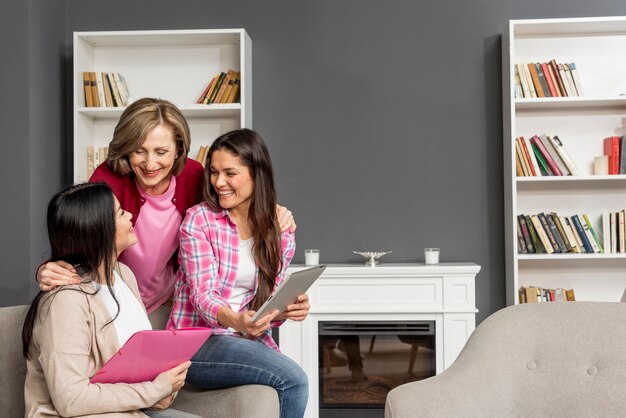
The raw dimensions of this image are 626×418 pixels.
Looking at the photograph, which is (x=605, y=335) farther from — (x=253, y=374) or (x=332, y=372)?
(x=332, y=372)

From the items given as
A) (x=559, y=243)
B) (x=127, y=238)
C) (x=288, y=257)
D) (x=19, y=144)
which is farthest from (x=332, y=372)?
(x=127, y=238)

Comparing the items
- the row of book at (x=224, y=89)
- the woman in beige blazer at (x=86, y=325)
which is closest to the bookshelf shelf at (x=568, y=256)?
the row of book at (x=224, y=89)

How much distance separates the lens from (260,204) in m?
2.43

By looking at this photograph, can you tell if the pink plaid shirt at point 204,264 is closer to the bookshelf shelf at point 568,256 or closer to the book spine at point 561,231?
the bookshelf shelf at point 568,256

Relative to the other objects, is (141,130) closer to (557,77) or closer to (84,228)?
(84,228)

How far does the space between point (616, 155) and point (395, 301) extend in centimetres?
138

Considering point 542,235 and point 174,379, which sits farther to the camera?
point 542,235

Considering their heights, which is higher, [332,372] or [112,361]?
[112,361]

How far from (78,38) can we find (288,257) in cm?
225

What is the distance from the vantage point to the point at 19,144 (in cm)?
375

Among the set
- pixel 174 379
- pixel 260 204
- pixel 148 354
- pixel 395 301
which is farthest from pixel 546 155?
pixel 148 354

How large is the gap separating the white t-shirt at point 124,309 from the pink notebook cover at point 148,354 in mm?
104

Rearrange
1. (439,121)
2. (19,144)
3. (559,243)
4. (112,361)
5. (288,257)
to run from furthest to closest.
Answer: (439,121)
(559,243)
(19,144)
(288,257)
(112,361)

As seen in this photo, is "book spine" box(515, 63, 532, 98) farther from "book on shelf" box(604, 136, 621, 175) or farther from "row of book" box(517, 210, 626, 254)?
"row of book" box(517, 210, 626, 254)
